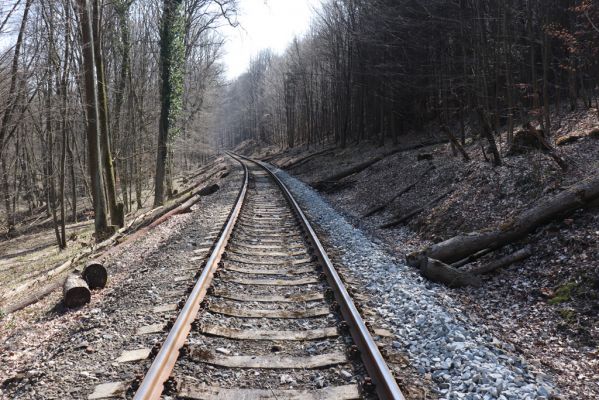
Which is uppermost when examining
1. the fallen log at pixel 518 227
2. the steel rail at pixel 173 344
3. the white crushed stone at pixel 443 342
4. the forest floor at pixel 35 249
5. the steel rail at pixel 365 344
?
the fallen log at pixel 518 227

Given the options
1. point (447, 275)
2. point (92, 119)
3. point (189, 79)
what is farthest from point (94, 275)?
point (189, 79)

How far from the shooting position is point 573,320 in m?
5.00

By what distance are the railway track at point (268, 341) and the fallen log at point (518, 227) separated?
189 centimetres

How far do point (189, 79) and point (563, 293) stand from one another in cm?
3406

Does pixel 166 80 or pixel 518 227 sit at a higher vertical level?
pixel 166 80

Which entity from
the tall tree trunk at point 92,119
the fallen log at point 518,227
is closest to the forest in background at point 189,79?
the tall tree trunk at point 92,119

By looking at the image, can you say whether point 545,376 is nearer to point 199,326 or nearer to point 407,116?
point 199,326

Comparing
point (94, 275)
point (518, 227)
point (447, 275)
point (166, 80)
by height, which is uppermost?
point (166, 80)

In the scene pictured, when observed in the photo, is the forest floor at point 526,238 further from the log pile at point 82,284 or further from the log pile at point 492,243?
the log pile at point 82,284

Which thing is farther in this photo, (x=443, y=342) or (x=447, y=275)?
(x=447, y=275)

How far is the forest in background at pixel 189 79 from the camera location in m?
12.9

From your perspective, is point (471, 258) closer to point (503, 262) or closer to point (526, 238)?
point (503, 262)

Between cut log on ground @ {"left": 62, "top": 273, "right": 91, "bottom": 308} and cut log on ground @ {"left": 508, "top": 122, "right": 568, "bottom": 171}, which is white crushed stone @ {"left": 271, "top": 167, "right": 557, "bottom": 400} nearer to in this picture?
cut log on ground @ {"left": 62, "top": 273, "right": 91, "bottom": 308}

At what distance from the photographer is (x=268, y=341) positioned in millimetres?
4535
